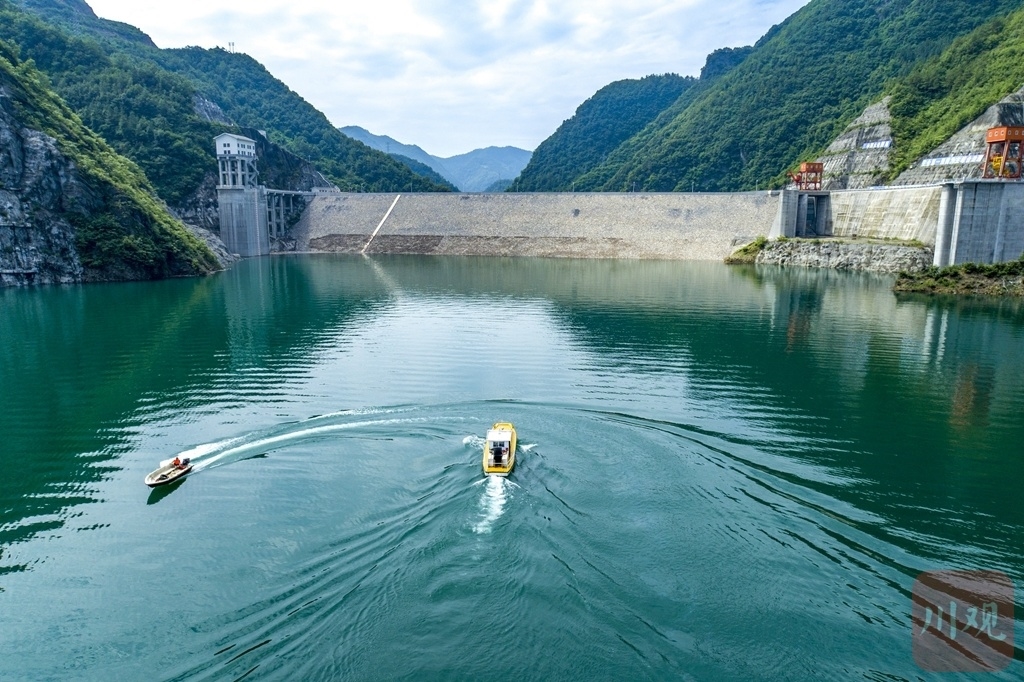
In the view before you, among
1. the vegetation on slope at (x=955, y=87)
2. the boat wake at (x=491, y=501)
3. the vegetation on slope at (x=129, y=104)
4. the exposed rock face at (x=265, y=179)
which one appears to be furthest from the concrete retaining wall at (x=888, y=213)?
the vegetation on slope at (x=129, y=104)

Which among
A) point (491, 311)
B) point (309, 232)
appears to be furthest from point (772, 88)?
point (491, 311)

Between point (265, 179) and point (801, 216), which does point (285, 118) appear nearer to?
point (265, 179)

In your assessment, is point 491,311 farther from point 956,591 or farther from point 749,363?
point 956,591

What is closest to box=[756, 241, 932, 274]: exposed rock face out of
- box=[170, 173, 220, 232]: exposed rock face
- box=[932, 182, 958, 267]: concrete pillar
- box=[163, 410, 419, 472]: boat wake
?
box=[932, 182, 958, 267]: concrete pillar

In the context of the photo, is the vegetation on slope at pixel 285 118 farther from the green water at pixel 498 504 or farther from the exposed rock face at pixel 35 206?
the green water at pixel 498 504

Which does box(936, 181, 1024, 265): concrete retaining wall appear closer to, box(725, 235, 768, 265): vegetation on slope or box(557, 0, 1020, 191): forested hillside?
box(725, 235, 768, 265): vegetation on slope

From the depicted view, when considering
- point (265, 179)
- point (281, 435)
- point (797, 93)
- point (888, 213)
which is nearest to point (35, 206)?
point (265, 179)

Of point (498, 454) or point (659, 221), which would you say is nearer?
point (498, 454)
